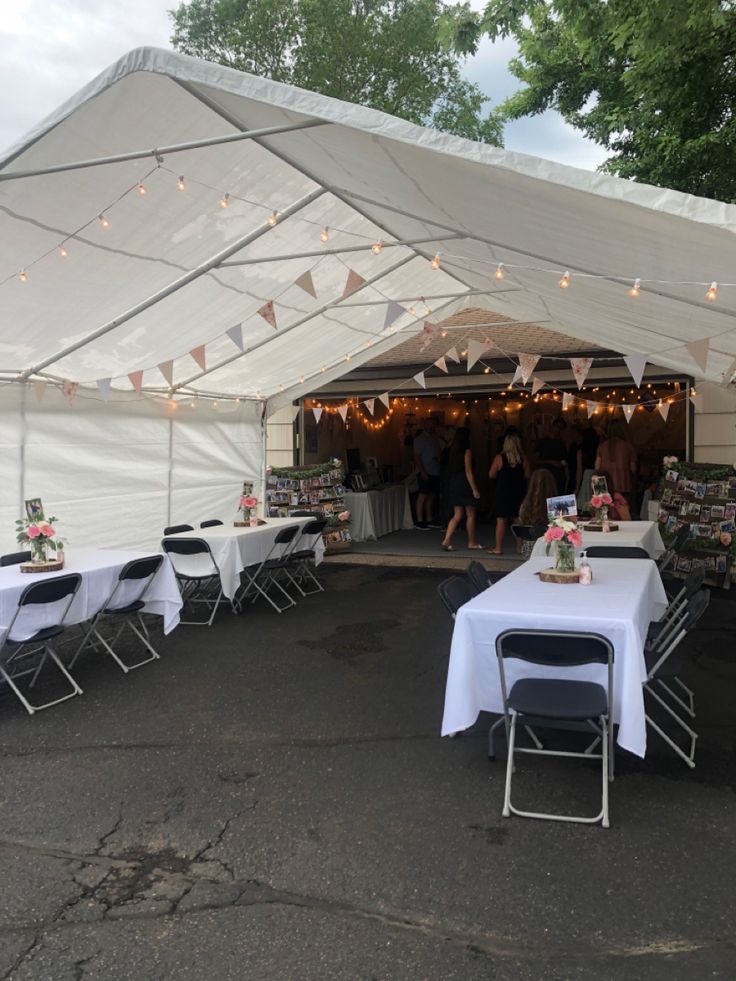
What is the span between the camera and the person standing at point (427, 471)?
39.5 feet

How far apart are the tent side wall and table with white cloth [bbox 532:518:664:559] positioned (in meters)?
4.41

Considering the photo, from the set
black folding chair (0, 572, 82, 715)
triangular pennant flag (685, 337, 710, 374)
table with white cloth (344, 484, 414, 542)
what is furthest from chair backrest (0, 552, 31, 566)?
A: table with white cloth (344, 484, 414, 542)

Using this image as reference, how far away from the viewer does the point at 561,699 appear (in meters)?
2.88

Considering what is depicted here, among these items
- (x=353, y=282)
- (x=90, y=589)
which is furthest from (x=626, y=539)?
(x=90, y=589)

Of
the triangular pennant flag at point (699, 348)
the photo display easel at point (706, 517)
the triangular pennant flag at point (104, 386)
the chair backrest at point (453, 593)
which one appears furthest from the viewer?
the photo display easel at point (706, 517)

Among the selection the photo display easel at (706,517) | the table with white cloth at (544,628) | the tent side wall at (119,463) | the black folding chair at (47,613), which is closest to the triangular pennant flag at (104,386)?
the tent side wall at (119,463)

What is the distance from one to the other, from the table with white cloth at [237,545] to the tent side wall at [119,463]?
3.12 ft

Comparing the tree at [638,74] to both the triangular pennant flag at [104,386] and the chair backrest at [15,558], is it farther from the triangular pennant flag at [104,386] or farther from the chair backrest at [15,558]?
the chair backrest at [15,558]

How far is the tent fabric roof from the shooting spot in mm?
2850

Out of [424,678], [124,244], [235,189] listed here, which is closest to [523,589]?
[424,678]

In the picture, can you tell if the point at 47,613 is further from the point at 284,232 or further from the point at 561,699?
the point at 561,699

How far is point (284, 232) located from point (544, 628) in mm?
3434

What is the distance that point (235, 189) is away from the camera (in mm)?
4309

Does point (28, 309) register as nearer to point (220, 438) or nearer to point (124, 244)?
point (124, 244)
